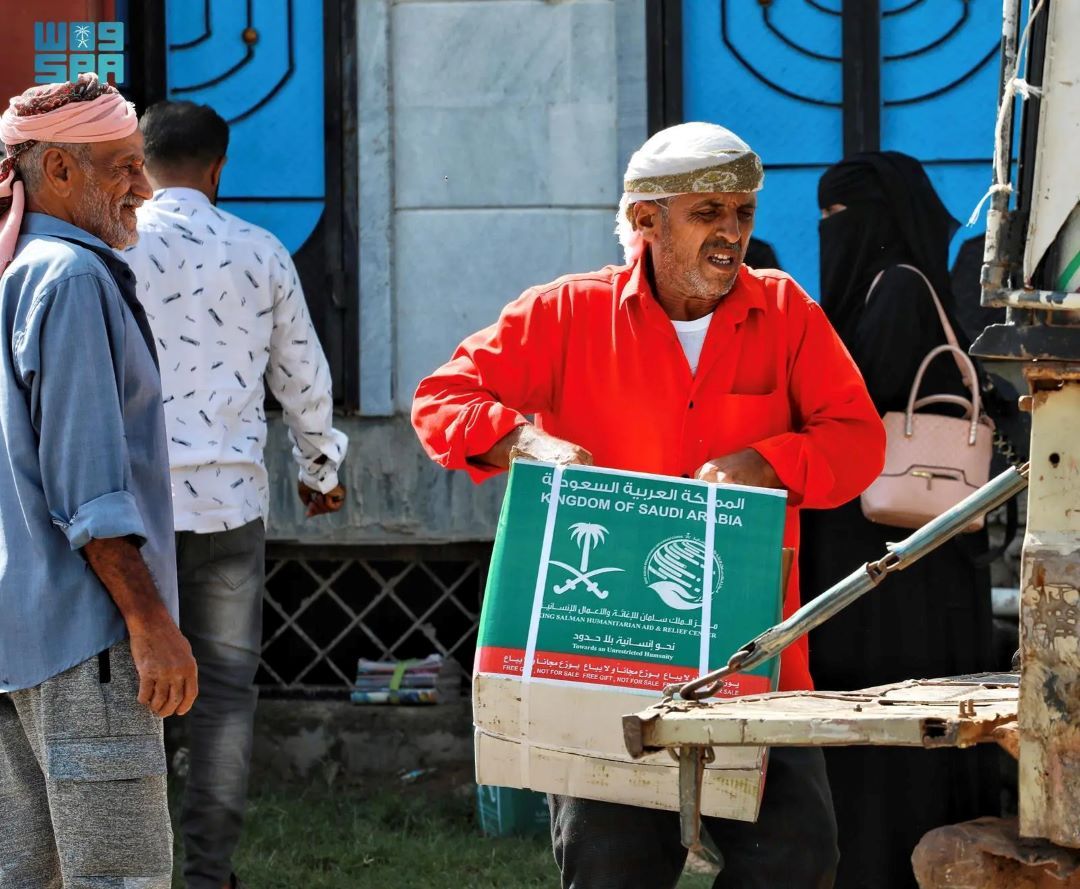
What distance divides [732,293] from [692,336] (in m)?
0.11

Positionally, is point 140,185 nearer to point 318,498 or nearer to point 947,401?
point 318,498

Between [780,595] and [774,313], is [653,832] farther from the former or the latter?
[774,313]

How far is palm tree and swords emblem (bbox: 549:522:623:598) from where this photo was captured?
9.56ft

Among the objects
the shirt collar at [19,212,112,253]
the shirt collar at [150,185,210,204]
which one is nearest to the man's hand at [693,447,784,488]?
the shirt collar at [19,212,112,253]

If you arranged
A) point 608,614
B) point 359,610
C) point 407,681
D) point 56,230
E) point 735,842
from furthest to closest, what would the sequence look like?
point 359,610 → point 407,681 → point 735,842 → point 56,230 → point 608,614

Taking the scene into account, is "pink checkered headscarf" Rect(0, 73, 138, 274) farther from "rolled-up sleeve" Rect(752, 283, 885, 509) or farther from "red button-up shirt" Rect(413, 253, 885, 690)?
"rolled-up sleeve" Rect(752, 283, 885, 509)

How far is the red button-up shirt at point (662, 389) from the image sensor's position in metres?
3.28

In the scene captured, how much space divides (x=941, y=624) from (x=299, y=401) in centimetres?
176

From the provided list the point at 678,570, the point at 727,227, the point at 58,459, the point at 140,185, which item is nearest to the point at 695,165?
the point at 727,227

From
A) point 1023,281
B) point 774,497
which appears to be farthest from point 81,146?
point 1023,281

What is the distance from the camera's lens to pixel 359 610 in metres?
5.96

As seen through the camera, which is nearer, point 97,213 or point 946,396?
point 97,213

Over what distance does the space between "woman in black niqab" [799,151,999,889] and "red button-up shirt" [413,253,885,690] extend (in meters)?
1.32

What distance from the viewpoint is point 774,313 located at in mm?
3393
